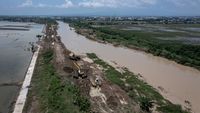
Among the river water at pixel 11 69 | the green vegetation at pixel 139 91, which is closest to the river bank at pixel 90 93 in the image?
the green vegetation at pixel 139 91

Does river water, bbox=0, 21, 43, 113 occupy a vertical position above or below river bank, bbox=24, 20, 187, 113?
below

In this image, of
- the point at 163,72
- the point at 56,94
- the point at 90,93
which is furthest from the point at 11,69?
the point at 163,72

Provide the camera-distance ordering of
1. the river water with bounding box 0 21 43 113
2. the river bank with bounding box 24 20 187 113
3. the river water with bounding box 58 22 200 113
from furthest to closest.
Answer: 1. the river water with bounding box 58 22 200 113
2. the river water with bounding box 0 21 43 113
3. the river bank with bounding box 24 20 187 113

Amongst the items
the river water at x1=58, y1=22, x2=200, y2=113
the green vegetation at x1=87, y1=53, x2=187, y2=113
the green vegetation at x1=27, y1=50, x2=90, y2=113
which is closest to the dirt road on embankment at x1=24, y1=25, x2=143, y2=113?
the green vegetation at x1=27, y1=50, x2=90, y2=113

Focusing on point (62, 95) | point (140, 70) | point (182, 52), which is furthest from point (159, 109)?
point (182, 52)

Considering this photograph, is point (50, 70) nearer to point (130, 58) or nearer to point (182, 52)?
point (130, 58)

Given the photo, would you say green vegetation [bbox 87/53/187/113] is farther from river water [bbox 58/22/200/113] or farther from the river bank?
river water [bbox 58/22/200/113]
